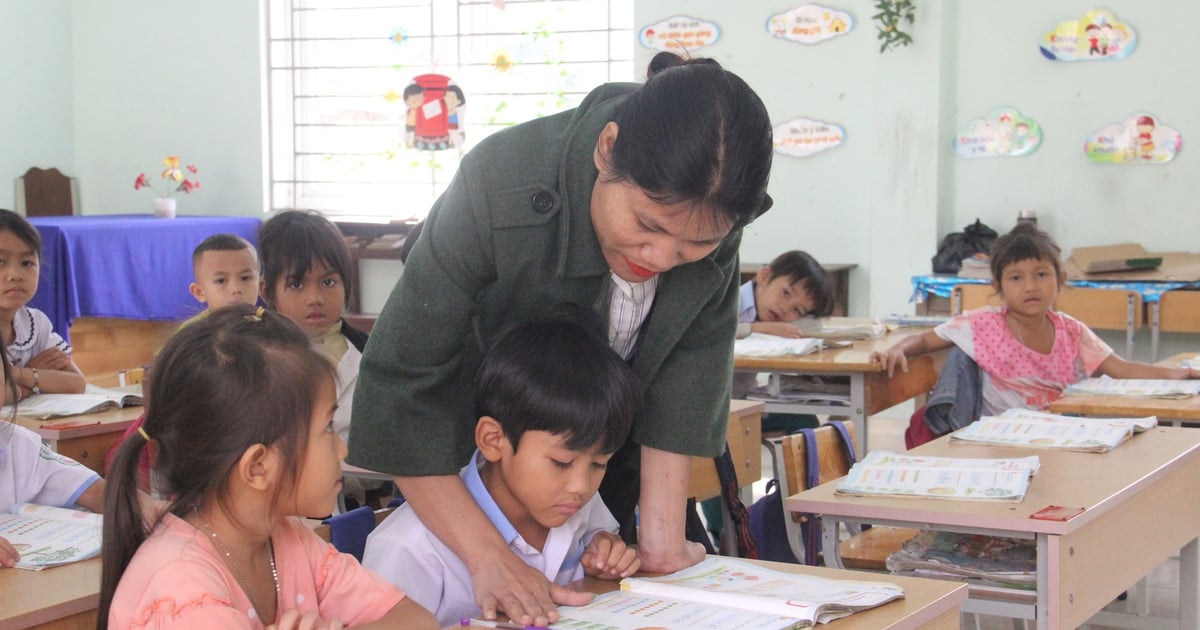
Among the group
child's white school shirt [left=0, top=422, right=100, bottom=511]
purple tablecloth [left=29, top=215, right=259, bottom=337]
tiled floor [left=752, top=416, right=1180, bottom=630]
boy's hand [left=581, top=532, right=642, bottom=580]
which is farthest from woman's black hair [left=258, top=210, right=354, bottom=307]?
purple tablecloth [left=29, top=215, right=259, bottom=337]

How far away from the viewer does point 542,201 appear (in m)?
1.43

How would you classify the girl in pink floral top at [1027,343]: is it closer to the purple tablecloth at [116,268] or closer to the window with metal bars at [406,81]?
the purple tablecloth at [116,268]

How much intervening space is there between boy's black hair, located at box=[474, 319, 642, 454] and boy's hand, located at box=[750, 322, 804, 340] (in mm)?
2761

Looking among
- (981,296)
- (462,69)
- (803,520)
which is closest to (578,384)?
(803,520)

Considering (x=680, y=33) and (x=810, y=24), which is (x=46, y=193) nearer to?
(x=680, y=33)

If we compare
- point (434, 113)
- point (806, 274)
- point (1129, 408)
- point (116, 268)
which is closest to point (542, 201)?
point (1129, 408)

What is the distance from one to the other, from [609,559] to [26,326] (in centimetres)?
267

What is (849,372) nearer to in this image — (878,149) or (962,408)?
(962,408)

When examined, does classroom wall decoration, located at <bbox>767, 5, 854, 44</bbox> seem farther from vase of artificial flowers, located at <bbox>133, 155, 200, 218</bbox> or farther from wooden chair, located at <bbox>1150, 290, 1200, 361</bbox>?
vase of artificial flowers, located at <bbox>133, 155, 200, 218</bbox>

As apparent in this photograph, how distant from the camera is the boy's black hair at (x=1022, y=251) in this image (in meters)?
3.65

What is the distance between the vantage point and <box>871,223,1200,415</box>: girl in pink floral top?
3619 millimetres

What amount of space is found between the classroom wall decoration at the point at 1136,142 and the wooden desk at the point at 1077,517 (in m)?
3.79

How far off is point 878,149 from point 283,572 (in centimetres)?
543

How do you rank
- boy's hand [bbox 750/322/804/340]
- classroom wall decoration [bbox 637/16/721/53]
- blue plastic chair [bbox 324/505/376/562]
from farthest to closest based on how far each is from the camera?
classroom wall decoration [bbox 637/16/721/53], boy's hand [bbox 750/322/804/340], blue plastic chair [bbox 324/505/376/562]
